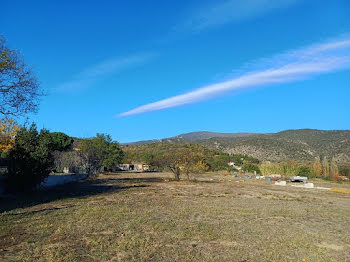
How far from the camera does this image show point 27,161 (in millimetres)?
17250

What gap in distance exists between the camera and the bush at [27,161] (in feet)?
54.9

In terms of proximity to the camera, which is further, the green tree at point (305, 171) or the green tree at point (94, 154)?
the green tree at point (305, 171)

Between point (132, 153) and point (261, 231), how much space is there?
68.6 metres

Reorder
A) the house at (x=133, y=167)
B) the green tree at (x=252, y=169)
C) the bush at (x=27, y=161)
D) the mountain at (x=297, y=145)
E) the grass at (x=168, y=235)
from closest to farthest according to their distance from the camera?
the grass at (x=168, y=235) < the bush at (x=27, y=161) < the green tree at (x=252, y=169) < the mountain at (x=297, y=145) < the house at (x=133, y=167)

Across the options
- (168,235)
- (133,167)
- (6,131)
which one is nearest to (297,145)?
(133,167)

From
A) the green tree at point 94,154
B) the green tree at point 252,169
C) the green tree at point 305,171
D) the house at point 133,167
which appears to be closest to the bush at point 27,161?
the green tree at point 94,154

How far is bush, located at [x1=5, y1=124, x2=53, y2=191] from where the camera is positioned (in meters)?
16.7

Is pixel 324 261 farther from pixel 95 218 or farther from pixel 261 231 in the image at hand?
pixel 95 218

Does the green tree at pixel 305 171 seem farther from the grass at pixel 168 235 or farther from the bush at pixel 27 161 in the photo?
the bush at pixel 27 161

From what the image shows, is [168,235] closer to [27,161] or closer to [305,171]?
[27,161]

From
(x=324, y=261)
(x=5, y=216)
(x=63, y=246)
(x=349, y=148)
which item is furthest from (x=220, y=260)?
(x=349, y=148)

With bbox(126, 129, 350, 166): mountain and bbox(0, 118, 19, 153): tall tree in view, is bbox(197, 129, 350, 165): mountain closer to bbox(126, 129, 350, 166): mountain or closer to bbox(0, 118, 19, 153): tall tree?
bbox(126, 129, 350, 166): mountain

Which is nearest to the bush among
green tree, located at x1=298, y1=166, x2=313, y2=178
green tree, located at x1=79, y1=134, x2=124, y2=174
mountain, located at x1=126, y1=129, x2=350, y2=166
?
green tree, located at x1=79, y1=134, x2=124, y2=174

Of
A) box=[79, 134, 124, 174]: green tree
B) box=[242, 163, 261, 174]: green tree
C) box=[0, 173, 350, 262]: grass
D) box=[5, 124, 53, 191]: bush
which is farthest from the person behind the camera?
box=[242, 163, 261, 174]: green tree
